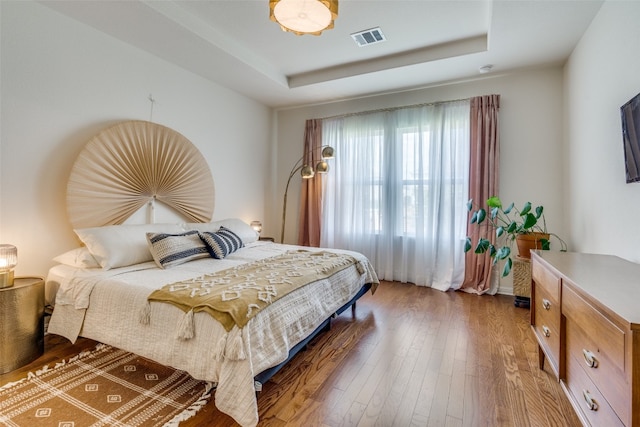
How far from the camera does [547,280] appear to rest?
5.71ft

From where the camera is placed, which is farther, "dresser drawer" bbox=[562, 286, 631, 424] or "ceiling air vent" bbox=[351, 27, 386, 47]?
"ceiling air vent" bbox=[351, 27, 386, 47]

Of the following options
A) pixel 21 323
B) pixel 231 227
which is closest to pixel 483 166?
pixel 231 227

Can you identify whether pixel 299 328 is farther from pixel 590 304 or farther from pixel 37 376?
pixel 37 376

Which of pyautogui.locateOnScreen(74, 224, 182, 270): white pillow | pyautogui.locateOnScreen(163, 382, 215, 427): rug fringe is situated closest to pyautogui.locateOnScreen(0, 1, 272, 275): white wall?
pyautogui.locateOnScreen(74, 224, 182, 270): white pillow

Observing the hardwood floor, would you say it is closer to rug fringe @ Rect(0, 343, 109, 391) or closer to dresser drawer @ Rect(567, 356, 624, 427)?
rug fringe @ Rect(0, 343, 109, 391)

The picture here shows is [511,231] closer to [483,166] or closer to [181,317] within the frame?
[483,166]

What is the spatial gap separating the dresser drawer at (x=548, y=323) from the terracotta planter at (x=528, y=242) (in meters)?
1.25

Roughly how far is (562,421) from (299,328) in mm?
1428

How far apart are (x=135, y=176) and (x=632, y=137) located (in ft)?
12.3

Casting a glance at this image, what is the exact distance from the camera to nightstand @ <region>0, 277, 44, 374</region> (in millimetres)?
1874

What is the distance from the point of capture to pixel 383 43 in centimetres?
314

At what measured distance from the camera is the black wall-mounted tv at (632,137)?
1620 millimetres

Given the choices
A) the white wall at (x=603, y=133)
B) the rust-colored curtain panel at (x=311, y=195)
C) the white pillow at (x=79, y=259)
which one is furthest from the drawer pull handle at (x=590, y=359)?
the rust-colored curtain panel at (x=311, y=195)

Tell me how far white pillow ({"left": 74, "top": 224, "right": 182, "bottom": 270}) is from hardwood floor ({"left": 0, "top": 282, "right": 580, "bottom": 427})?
0.66 metres
